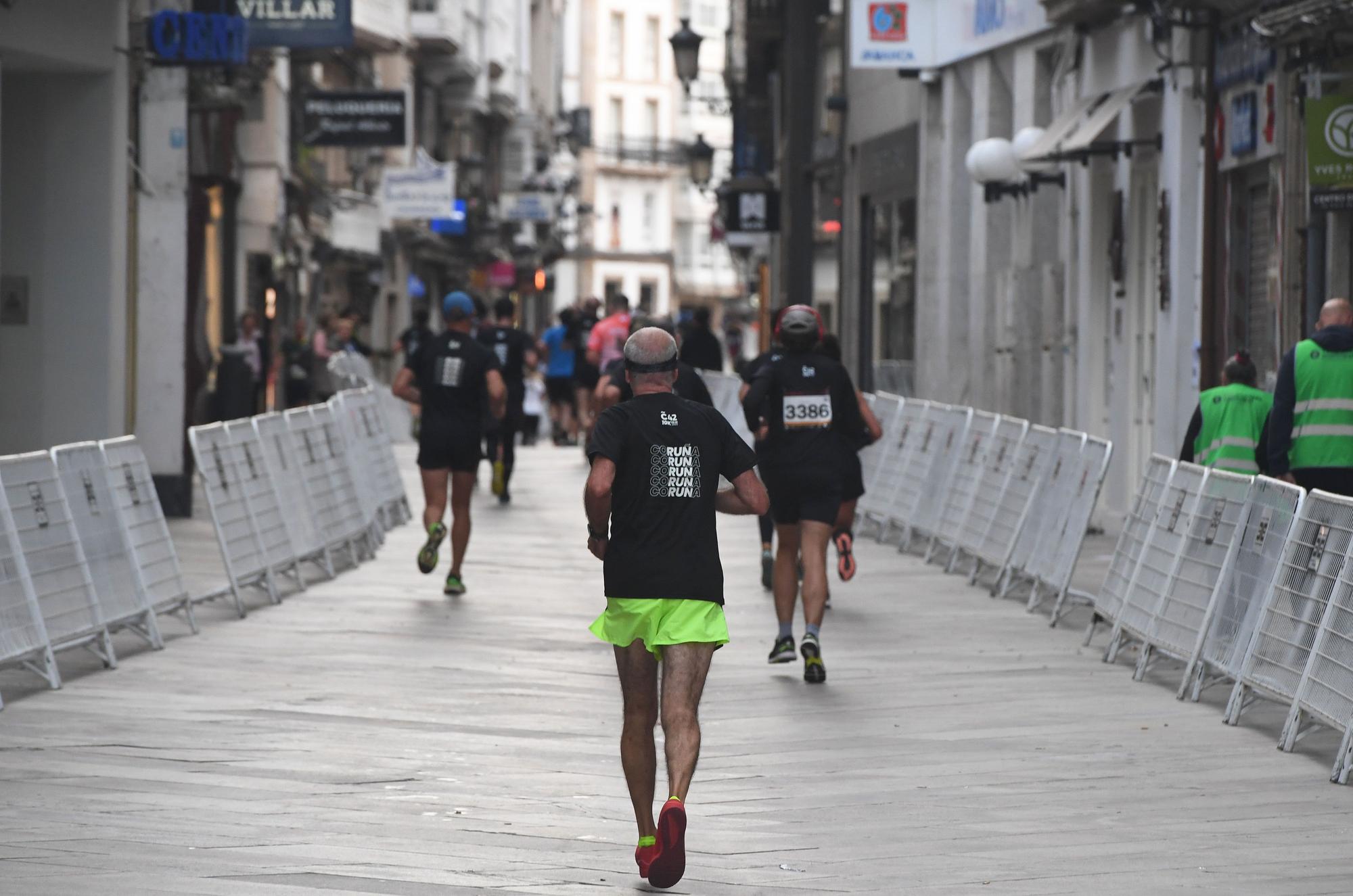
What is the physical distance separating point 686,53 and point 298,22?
1226cm

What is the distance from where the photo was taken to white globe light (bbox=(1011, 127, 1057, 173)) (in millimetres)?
23409

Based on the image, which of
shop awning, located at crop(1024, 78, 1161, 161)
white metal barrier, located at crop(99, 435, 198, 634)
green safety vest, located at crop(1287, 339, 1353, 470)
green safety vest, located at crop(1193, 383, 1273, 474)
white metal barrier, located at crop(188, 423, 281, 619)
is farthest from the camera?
shop awning, located at crop(1024, 78, 1161, 161)

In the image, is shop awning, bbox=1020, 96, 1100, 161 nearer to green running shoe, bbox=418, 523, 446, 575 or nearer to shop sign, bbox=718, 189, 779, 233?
green running shoe, bbox=418, 523, 446, 575

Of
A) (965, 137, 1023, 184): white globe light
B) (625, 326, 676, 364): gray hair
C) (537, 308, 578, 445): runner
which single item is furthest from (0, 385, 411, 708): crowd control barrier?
(537, 308, 578, 445): runner

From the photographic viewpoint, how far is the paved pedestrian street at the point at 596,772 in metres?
7.52

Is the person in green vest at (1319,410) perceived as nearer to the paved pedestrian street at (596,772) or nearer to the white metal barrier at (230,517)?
the paved pedestrian street at (596,772)

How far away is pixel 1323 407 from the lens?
13.2m

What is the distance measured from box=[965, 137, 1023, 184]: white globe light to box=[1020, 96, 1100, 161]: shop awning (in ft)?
3.67

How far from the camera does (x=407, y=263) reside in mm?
59656

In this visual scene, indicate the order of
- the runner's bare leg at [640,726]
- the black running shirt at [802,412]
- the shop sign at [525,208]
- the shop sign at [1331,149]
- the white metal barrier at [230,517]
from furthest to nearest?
the shop sign at [525,208], the shop sign at [1331,149], the white metal barrier at [230,517], the black running shirt at [802,412], the runner's bare leg at [640,726]

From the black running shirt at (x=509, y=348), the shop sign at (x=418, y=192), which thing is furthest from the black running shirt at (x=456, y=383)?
the shop sign at (x=418, y=192)

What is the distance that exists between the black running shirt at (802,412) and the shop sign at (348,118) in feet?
80.6

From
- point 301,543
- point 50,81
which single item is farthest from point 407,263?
point 301,543

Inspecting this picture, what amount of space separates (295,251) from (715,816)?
34.1 m
